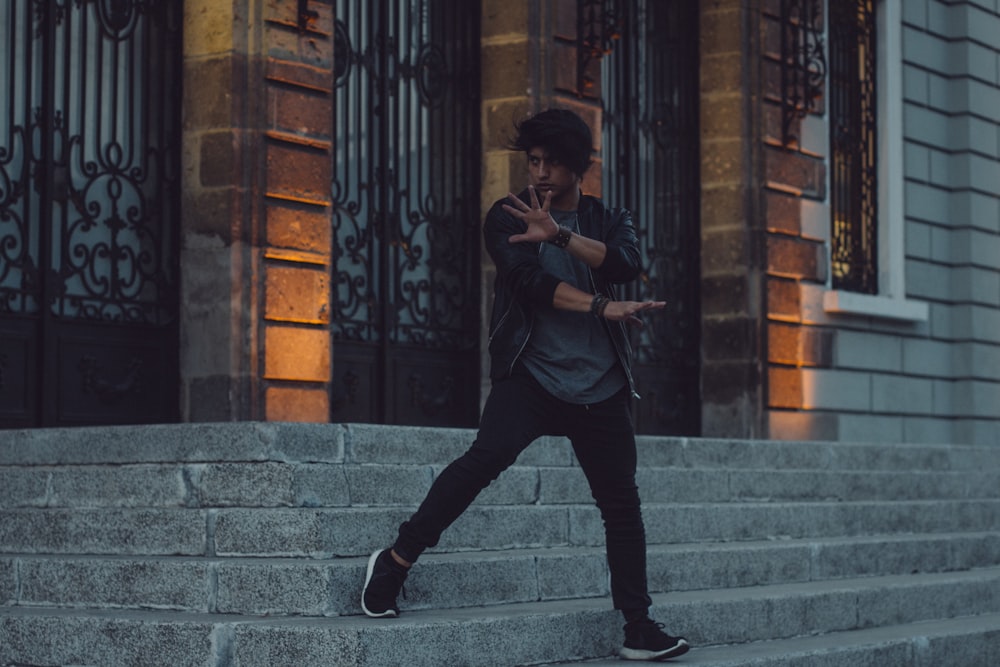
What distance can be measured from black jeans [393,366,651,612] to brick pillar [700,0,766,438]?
755 centimetres

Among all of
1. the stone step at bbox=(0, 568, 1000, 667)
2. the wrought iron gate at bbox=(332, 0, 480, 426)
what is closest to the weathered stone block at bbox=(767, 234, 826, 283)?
the wrought iron gate at bbox=(332, 0, 480, 426)

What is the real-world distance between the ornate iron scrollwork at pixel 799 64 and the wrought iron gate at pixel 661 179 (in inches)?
28.4

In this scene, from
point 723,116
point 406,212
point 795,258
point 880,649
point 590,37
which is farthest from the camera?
point 795,258

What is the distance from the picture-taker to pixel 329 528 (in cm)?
700

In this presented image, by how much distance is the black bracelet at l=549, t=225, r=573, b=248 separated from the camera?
250 inches

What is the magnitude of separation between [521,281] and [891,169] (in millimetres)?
9919

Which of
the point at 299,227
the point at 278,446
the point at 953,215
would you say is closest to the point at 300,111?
the point at 299,227

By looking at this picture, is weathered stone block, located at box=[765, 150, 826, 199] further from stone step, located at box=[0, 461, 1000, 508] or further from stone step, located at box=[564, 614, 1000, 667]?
stone step, located at box=[564, 614, 1000, 667]

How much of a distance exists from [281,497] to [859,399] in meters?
8.87

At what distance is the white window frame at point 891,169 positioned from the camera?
617 inches

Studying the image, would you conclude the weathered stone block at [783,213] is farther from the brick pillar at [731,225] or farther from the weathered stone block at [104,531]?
the weathered stone block at [104,531]

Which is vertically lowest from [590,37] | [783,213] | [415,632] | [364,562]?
[415,632]

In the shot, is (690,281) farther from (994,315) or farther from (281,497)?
(281,497)

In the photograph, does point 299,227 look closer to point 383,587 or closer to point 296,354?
point 296,354
